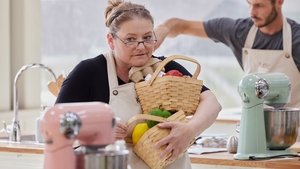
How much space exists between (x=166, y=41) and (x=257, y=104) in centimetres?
219

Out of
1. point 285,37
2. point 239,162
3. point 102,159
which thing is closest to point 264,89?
point 239,162

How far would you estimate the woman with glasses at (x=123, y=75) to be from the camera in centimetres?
253

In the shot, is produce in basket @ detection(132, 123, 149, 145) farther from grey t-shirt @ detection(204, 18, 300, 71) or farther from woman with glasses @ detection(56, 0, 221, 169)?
grey t-shirt @ detection(204, 18, 300, 71)

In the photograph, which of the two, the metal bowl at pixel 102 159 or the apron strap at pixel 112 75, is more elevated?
the apron strap at pixel 112 75

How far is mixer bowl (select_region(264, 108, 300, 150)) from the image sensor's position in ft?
9.66

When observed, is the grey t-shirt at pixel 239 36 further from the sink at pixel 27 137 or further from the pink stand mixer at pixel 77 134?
the pink stand mixer at pixel 77 134

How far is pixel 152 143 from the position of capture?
2434 millimetres

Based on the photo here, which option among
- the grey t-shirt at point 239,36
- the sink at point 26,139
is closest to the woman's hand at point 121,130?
the sink at point 26,139

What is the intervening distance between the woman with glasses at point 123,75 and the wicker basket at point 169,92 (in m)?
0.04

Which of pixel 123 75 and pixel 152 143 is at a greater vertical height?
pixel 123 75

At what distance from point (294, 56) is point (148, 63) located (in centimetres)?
194

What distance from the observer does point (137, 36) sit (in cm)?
254

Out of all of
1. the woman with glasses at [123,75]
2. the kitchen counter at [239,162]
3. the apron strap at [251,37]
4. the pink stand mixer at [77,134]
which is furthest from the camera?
the apron strap at [251,37]

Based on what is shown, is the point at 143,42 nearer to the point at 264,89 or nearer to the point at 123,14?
the point at 123,14
